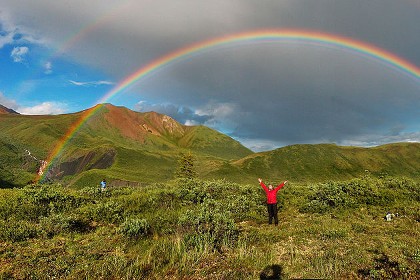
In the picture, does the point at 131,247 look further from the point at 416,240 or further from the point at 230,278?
the point at 416,240

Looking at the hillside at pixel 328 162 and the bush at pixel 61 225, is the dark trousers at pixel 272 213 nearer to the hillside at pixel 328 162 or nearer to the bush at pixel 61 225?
the bush at pixel 61 225

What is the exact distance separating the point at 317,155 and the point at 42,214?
15930cm

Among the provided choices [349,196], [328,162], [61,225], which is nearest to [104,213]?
[61,225]

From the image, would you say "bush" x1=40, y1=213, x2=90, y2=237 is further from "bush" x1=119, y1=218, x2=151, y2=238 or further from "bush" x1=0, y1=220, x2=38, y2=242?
"bush" x1=119, y1=218, x2=151, y2=238

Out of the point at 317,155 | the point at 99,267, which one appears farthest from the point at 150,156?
the point at 99,267

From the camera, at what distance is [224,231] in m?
13.1

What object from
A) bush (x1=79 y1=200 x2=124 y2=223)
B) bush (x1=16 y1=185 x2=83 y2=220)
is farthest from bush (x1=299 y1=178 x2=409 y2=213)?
bush (x1=16 y1=185 x2=83 y2=220)

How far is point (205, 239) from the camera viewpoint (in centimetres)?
1193

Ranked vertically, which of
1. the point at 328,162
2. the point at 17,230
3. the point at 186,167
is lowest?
the point at 17,230

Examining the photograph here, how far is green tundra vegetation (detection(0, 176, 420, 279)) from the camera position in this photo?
9.23 metres

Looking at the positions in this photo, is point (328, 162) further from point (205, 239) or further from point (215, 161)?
point (205, 239)

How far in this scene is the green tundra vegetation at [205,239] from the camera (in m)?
9.23

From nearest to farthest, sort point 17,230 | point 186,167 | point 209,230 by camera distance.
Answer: point 17,230 < point 209,230 < point 186,167

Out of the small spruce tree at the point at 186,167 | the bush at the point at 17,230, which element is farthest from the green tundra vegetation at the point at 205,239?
the small spruce tree at the point at 186,167
